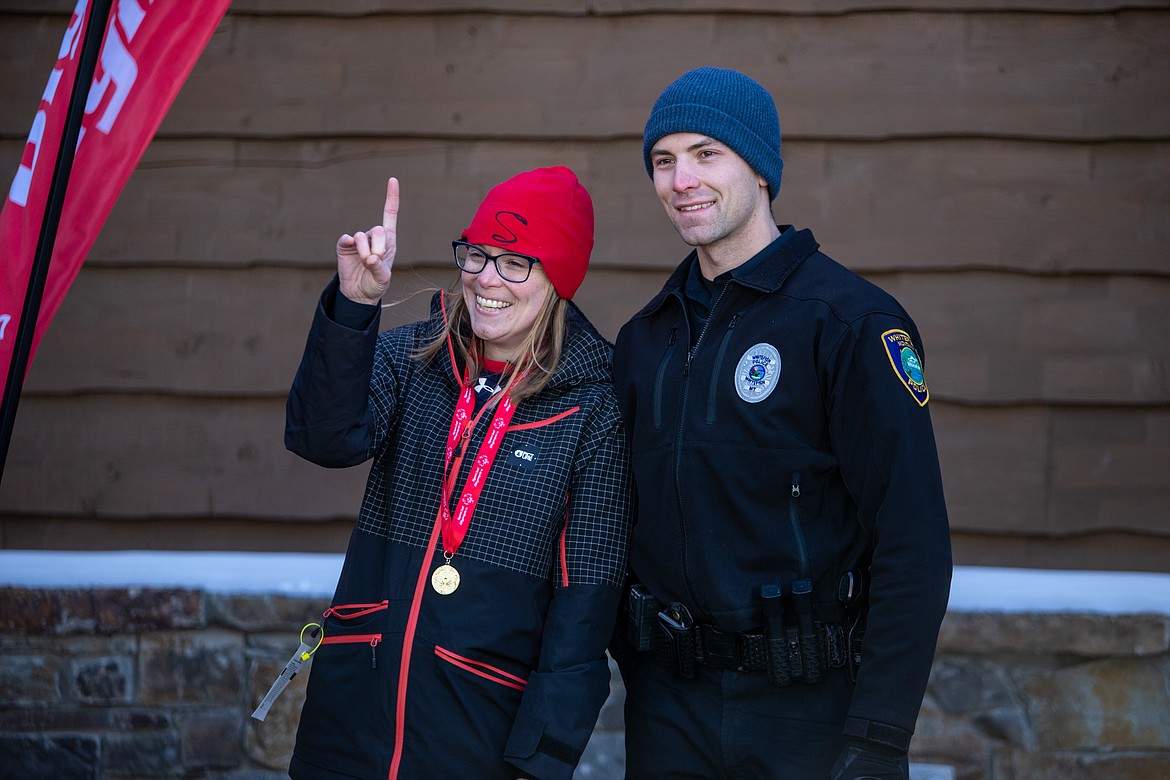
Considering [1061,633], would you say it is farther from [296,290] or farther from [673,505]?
[296,290]

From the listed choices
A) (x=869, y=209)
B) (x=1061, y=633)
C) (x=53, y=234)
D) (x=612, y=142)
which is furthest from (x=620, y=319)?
(x=53, y=234)

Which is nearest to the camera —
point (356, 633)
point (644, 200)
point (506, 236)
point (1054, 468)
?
point (356, 633)

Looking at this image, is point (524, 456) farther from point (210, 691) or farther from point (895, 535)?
point (210, 691)

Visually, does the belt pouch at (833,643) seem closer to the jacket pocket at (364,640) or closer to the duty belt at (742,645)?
the duty belt at (742,645)

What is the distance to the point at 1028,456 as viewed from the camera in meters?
3.11

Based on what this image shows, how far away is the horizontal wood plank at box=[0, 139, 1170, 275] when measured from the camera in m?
3.10

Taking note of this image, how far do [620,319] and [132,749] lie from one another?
1.88m

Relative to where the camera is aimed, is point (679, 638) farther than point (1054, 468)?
No

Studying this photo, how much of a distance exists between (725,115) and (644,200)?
119 cm

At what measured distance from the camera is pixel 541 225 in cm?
213

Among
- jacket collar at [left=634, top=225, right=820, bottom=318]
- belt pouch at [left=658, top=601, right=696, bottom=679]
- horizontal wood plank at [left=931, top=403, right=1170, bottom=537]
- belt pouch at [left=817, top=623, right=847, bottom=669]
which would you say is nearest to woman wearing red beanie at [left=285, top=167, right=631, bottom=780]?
belt pouch at [left=658, top=601, right=696, bottom=679]

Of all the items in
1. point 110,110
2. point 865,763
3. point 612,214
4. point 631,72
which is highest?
point 631,72

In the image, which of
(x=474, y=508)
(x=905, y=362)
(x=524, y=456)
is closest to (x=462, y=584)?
(x=474, y=508)

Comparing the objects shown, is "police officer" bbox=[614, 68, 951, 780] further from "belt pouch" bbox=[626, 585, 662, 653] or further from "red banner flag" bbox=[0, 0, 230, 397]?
"red banner flag" bbox=[0, 0, 230, 397]
